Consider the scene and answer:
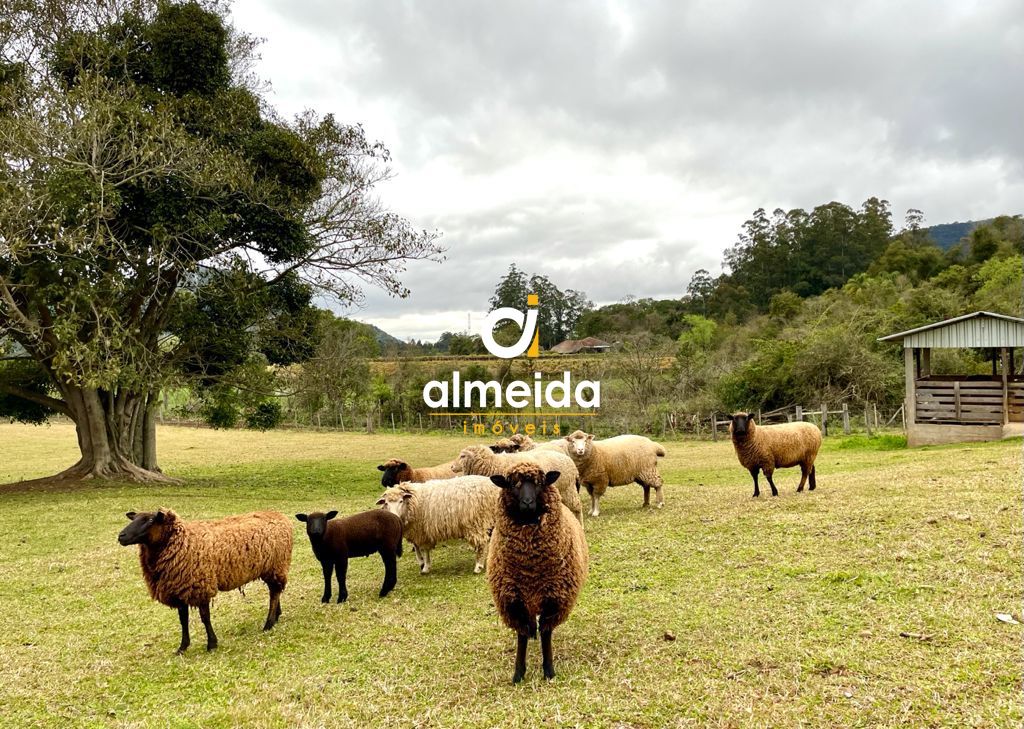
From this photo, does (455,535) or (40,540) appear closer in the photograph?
(455,535)

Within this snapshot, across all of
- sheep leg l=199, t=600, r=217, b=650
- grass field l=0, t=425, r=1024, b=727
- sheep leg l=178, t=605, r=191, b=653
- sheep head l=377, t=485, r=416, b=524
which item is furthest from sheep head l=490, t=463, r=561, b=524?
sheep leg l=178, t=605, r=191, b=653

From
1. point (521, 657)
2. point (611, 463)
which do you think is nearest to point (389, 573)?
point (521, 657)

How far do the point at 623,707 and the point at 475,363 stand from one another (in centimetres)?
4638

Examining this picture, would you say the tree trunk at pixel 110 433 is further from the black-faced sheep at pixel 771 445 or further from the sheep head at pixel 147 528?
the black-faced sheep at pixel 771 445

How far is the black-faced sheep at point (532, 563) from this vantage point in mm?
5098

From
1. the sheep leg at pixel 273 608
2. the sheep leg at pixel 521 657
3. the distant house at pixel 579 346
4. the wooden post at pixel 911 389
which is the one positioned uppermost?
the distant house at pixel 579 346

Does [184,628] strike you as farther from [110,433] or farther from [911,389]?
[911,389]

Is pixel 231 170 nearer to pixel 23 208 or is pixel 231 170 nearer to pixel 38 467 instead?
pixel 23 208

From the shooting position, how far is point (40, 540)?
11789 millimetres

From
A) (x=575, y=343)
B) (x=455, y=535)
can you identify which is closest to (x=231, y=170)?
(x=455, y=535)

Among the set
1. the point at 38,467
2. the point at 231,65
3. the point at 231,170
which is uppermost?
the point at 231,65

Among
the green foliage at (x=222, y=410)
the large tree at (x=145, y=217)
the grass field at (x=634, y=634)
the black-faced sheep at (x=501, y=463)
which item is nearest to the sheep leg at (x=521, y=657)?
the grass field at (x=634, y=634)

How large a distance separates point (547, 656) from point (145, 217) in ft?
53.3

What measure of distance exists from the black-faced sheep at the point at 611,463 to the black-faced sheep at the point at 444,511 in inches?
127
